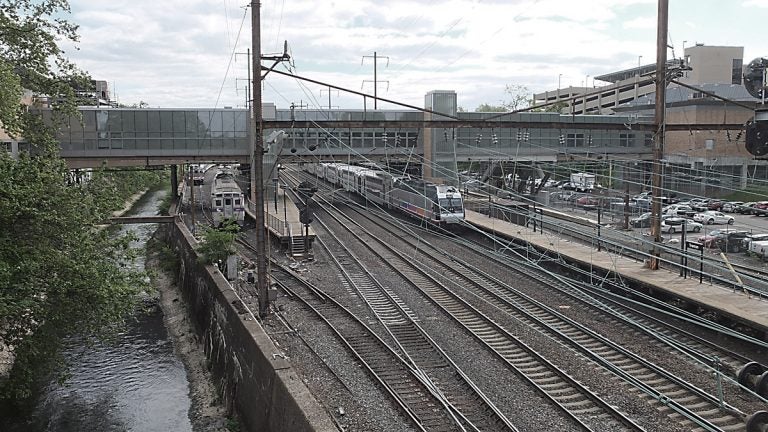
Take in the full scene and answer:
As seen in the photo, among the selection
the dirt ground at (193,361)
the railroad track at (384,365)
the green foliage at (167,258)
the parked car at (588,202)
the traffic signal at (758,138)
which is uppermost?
the traffic signal at (758,138)

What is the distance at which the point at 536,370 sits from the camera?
1355 cm

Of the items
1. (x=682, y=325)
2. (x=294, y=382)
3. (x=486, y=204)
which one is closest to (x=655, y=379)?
(x=682, y=325)

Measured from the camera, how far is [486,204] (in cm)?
3706

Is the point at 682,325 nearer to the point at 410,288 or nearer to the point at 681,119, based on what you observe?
the point at 410,288

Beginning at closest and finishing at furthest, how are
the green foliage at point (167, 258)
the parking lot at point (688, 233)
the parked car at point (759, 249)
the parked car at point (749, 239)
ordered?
the parking lot at point (688, 233) < the parked car at point (759, 249) < the parked car at point (749, 239) < the green foliage at point (167, 258)

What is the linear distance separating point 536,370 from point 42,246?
32.8 feet

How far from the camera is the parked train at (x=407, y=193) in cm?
3130

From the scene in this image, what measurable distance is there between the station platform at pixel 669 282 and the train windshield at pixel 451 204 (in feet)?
15.1

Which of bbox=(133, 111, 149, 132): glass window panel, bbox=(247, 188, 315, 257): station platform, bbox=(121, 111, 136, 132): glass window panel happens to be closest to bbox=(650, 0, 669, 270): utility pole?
bbox=(247, 188, 315, 257): station platform

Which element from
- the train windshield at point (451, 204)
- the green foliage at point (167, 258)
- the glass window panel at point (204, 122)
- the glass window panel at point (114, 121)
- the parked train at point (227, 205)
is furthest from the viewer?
the glass window panel at point (204, 122)

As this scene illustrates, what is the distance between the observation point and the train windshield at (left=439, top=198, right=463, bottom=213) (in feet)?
103

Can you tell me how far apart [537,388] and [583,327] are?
13.7 feet

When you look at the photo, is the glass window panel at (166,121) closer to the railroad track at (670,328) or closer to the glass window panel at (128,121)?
the glass window panel at (128,121)

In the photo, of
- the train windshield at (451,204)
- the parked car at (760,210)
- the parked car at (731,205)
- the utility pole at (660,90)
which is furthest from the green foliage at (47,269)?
the train windshield at (451,204)
